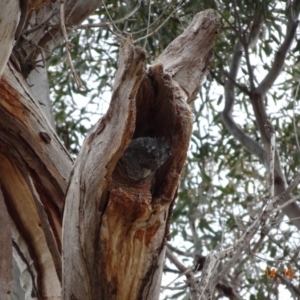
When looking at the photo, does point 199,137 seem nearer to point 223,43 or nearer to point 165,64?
point 223,43

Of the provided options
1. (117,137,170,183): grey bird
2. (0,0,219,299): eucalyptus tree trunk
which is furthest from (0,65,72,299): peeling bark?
(117,137,170,183): grey bird

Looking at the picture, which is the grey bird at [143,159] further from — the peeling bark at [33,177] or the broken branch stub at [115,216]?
the peeling bark at [33,177]

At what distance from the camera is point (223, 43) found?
12.6ft

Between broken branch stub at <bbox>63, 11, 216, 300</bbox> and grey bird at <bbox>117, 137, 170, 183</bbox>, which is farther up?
grey bird at <bbox>117, 137, 170, 183</bbox>

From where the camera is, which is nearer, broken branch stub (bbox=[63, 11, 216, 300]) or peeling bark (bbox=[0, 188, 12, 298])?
broken branch stub (bbox=[63, 11, 216, 300])

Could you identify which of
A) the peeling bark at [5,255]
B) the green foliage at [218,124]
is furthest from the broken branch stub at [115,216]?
the green foliage at [218,124]

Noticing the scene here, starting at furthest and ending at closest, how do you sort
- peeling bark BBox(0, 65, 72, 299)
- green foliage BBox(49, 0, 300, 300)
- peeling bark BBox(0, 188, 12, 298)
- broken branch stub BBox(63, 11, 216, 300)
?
green foliage BBox(49, 0, 300, 300), peeling bark BBox(0, 65, 72, 299), peeling bark BBox(0, 188, 12, 298), broken branch stub BBox(63, 11, 216, 300)

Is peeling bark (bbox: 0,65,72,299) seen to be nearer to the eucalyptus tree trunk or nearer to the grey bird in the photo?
the eucalyptus tree trunk

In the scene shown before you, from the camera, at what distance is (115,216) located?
1.31 meters

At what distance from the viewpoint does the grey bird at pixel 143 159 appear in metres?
1.39

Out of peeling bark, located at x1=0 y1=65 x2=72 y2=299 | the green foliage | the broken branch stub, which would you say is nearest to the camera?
the broken branch stub

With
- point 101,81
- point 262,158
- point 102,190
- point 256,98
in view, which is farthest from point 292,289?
point 101,81

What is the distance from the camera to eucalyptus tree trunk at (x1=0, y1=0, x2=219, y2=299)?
4.29ft

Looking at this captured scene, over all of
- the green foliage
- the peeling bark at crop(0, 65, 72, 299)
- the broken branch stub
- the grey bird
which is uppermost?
Result: the green foliage
